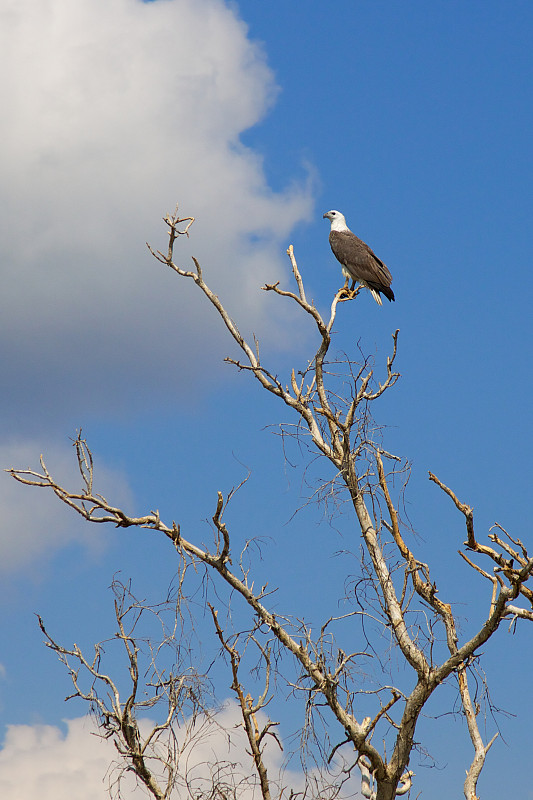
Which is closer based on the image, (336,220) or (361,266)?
(361,266)

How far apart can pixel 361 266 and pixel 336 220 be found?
3.36 m

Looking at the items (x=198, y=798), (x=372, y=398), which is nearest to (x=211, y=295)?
(x=372, y=398)

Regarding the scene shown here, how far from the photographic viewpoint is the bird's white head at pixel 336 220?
656 inches

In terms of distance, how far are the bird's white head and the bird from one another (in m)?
1.15

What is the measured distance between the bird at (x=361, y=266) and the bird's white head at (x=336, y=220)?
1.15 meters

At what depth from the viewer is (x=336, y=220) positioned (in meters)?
16.9

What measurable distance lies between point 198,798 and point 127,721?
41.0 inches

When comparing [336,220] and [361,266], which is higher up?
[336,220]

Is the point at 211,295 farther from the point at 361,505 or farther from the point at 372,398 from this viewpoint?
the point at 361,505

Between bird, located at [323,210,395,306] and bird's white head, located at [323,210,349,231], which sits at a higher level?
bird's white head, located at [323,210,349,231]

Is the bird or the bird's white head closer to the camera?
the bird

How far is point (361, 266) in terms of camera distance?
13.8 meters

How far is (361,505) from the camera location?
9.83 meters

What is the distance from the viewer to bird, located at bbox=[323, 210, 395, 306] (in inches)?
534
